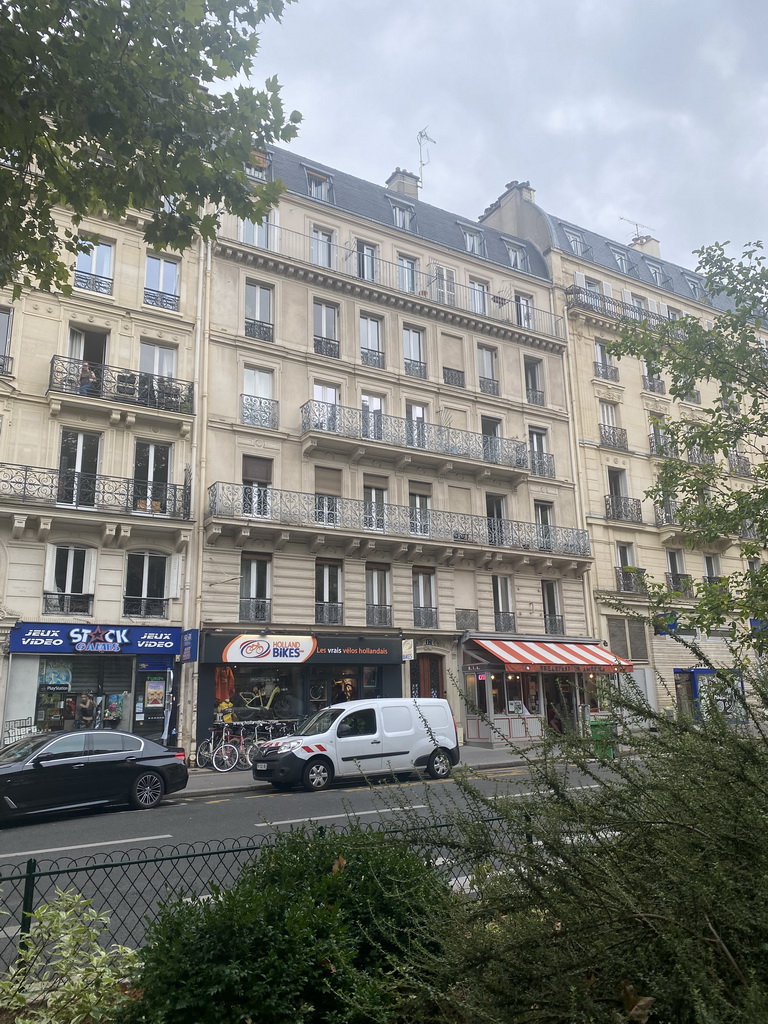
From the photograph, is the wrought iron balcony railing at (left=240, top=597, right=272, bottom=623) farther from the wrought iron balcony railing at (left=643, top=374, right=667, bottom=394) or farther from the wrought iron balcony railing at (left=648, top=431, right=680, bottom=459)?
the wrought iron balcony railing at (left=643, top=374, right=667, bottom=394)

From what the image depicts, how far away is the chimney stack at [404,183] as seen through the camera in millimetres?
31828

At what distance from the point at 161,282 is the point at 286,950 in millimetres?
21866

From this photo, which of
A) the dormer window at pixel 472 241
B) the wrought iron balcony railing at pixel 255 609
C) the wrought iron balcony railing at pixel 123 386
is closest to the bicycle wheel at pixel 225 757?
the wrought iron balcony railing at pixel 255 609

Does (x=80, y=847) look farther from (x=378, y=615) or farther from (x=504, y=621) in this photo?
(x=504, y=621)

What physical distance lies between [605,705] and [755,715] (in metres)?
0.65

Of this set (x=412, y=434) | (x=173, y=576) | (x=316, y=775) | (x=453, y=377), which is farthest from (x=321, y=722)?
Result: (x=453, y=377)

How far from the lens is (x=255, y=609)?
70.1ft

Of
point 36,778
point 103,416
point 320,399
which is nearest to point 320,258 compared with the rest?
point 320,399

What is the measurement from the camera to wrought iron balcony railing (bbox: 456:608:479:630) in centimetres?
2478

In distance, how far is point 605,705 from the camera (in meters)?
3.58

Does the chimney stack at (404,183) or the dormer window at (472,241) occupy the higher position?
the chimney stack at (404,183)

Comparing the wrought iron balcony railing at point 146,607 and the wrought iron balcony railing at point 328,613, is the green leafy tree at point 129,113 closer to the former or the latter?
the wrought iron balcony railing at point 146,607

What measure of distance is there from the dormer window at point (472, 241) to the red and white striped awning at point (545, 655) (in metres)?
15.9

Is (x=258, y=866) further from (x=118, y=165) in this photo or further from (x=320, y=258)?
(x=320, y=258)
